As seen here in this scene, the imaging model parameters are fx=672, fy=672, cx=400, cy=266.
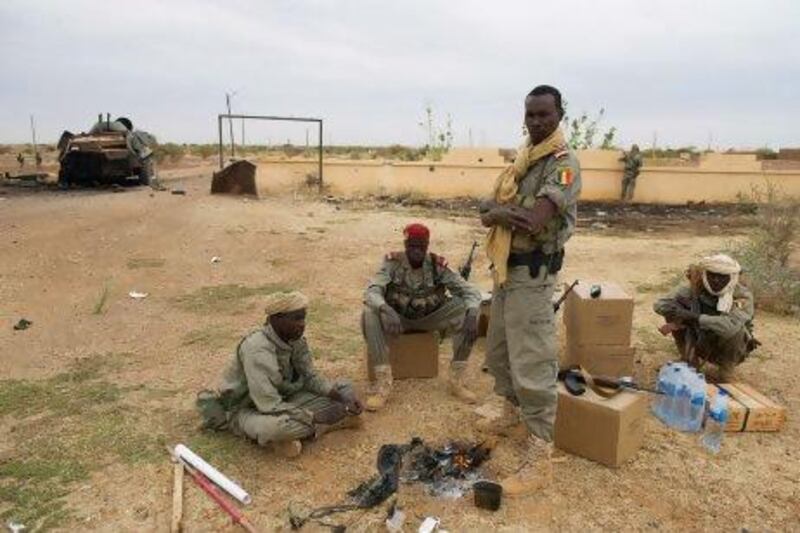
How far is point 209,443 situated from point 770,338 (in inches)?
198

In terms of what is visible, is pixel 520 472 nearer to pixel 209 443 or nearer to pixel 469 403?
pixel 469 403

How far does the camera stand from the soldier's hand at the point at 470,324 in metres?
4.56

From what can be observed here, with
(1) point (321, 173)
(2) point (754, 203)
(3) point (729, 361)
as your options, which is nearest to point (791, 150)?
(2) point (754, 203)

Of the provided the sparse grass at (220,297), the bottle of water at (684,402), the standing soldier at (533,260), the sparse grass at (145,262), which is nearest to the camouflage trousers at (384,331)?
the standing soldier at (533,260)

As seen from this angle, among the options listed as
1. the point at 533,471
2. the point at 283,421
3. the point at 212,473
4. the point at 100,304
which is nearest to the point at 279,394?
the point at 283,421

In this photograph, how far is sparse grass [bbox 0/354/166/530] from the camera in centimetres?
329

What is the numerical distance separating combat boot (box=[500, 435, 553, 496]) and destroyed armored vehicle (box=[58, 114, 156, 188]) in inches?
570

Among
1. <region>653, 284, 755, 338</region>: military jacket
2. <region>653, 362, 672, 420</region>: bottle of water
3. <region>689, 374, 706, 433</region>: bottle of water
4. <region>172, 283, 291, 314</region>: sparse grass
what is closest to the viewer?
<region>689, 374, 706, 433</region>: bottle of water

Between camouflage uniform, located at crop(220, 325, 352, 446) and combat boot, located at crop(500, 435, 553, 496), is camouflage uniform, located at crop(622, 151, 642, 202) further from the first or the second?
combat boot, located at crop(500, 435, 553, 496)

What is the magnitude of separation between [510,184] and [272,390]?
67.6 inches

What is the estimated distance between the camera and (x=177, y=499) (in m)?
3.23

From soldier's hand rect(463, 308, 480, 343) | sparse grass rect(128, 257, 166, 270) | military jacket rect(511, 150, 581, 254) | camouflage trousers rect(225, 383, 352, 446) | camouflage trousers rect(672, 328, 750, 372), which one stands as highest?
military jacket rect(511, 150, 581, 254)

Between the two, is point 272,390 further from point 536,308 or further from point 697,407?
point 697,407

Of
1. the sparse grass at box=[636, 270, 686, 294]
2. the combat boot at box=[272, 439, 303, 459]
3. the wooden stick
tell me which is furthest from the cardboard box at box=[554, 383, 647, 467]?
the sparse grass at box=[636, 270, 686, 294]
